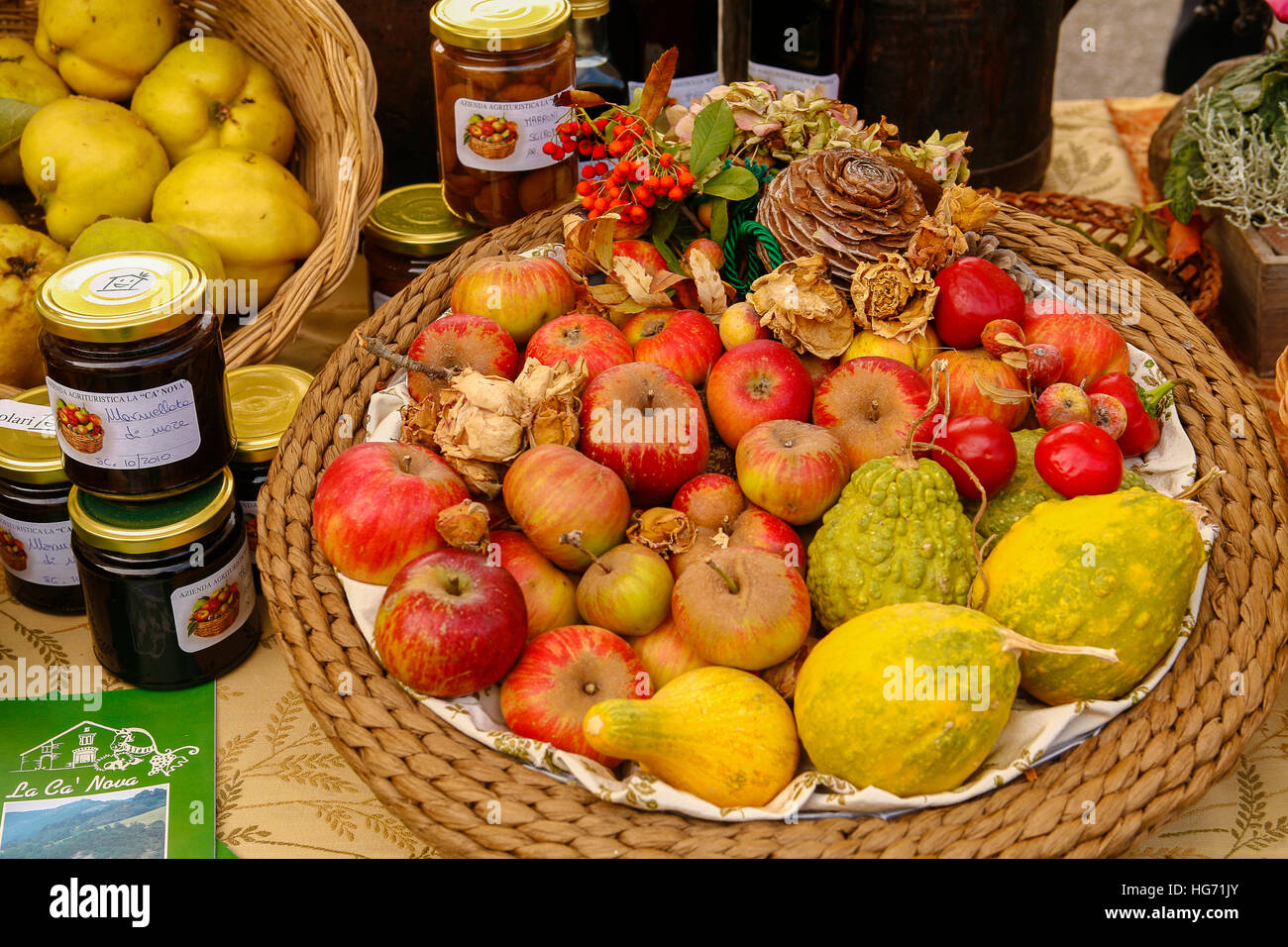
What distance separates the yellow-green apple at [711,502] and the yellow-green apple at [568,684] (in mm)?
150

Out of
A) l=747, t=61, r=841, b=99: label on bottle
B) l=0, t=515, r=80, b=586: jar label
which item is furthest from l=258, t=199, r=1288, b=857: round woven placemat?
l=747, t=61, r=841, b=99: label on bottle

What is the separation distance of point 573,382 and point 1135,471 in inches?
22.5

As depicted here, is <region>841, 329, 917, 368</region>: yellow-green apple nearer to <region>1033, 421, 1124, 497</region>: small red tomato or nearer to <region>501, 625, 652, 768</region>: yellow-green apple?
<region>1033, 421, 1124, 497</region>: small red tomato

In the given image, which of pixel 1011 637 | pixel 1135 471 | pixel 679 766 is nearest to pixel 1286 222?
pixel 1135 471

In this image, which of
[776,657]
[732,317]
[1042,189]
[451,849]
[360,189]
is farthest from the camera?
[1042,189]

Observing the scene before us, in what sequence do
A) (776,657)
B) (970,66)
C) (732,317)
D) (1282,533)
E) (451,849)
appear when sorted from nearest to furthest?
(451,849) < (776,657) < (1282,533) < (732,317) < (970,66)

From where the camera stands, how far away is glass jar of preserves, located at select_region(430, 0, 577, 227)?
53.1 inches

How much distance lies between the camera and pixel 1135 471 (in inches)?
45.0

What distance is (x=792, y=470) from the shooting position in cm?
102

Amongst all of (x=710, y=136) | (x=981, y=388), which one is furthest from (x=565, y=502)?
(x=710, y=136)

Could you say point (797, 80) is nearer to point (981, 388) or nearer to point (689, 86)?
point (689, 86)

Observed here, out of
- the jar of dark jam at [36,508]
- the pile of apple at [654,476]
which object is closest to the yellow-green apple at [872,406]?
the pile of apple at [654,476]

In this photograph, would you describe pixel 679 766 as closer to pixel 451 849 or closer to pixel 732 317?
pixel 451 849

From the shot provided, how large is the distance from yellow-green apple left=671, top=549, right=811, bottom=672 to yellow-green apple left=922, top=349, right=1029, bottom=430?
30 centimetres
